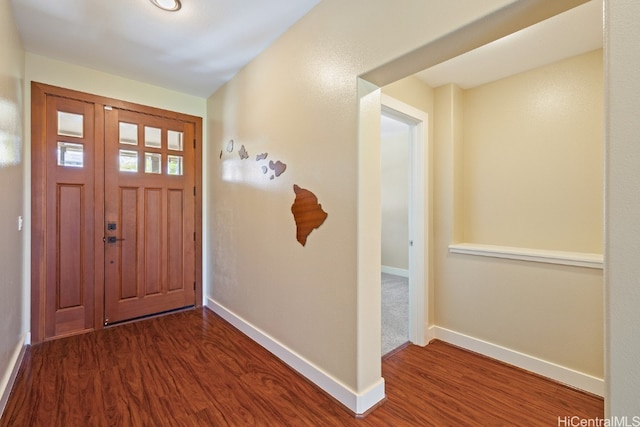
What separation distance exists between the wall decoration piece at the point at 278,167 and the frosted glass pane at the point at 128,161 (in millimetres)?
1780

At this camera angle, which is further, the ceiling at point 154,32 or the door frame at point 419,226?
the door frame at point 419,226

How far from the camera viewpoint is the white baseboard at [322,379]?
5.78 ft

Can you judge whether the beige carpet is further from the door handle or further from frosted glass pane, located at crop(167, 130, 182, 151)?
frosted glass pane, located at crop(167, 130, 182, 151)

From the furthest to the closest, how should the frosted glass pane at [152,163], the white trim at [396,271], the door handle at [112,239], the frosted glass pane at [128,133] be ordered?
the white trim at [396,271] < the frosted glass pane at [152,163] < the frosted glass pane at [128,133] < the door handle at [112,239]

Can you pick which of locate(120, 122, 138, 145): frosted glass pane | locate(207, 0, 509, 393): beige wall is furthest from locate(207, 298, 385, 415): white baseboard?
locate(120, 122, 138, 145): frosted glass pane

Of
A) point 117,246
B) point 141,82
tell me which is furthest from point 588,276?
point 141,82

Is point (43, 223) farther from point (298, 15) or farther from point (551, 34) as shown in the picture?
point (551, 34)

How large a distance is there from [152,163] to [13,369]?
7.01ft

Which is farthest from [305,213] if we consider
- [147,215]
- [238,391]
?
[147,215]

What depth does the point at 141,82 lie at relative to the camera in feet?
10.6

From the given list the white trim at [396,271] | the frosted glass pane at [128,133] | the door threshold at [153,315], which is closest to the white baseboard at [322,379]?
the door threshold at [153,315]

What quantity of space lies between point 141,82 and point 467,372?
14.3ft

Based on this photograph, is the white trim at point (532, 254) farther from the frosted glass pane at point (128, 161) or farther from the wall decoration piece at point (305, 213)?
the frosted glass pane at point (128, 161)

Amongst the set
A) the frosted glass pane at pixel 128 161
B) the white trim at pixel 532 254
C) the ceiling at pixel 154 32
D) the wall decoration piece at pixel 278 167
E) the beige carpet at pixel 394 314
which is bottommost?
the beige carpet at pixel 394 314
